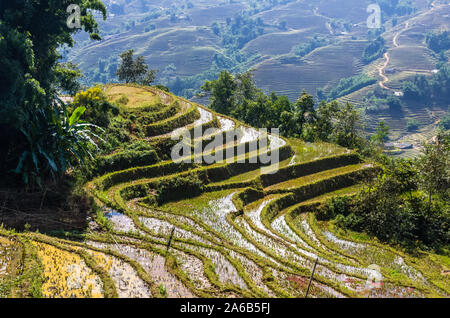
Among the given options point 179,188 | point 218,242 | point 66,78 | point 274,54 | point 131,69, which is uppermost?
point 66,78

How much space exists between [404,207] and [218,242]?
36.0 feet

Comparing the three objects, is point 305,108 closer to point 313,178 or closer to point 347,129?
point 347,129

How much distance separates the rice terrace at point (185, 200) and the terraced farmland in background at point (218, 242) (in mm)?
66

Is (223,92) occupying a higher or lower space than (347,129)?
higher

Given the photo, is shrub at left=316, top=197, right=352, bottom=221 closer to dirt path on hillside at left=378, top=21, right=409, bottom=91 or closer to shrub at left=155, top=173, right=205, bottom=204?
shrub at left=155, top=173, right=205, bottom=204

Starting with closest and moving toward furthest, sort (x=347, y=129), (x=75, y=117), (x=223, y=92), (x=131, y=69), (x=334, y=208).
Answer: (x=75, y=117) → (x=334, y=208) → (x=347, y=129) → (x=223, y=92) → (x=131, y=69)

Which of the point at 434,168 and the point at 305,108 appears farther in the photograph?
the point at 305,108

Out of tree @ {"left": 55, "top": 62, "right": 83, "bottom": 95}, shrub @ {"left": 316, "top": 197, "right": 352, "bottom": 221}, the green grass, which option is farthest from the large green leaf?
shrub @ {"left": 316, "top": 197, "right": 352, "bottom": 221}

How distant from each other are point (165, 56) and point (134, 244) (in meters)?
136

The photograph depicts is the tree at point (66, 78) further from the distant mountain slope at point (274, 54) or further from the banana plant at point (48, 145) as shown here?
the distant mountain slope at point (274, 54)

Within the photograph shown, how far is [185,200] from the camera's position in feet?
65.1

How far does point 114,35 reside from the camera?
180625 millimetres

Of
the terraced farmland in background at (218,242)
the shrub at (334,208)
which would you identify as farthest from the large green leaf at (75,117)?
the shrub at (334,208)

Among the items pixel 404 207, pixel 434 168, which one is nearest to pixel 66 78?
pixel 404 207
